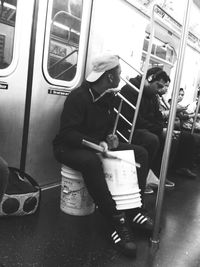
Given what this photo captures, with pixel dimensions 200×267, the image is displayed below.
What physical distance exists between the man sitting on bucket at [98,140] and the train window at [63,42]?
46 centimetres

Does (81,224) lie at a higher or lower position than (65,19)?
lower

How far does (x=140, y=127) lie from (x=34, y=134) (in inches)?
52.9

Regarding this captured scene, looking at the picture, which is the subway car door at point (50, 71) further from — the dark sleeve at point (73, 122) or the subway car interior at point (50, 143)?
the dark sleeve at point (73, 122)

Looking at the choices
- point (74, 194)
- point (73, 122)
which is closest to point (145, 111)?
point (73, 122)

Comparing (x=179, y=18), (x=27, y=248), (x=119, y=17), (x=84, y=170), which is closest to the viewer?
(x=27, y=248)

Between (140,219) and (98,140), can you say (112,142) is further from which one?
→ (140,219)

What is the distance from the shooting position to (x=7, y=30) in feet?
8.04

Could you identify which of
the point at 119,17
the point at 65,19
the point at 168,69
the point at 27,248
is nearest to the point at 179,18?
the point at 168,69

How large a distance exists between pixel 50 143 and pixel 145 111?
126 centimetres

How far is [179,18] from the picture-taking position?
4836 millimetres

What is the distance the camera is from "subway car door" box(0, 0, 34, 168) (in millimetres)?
2453

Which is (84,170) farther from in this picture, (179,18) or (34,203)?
(179,18)

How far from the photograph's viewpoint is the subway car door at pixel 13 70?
8.05 feet

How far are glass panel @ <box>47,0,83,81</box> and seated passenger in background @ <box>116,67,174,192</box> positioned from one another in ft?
2.36
